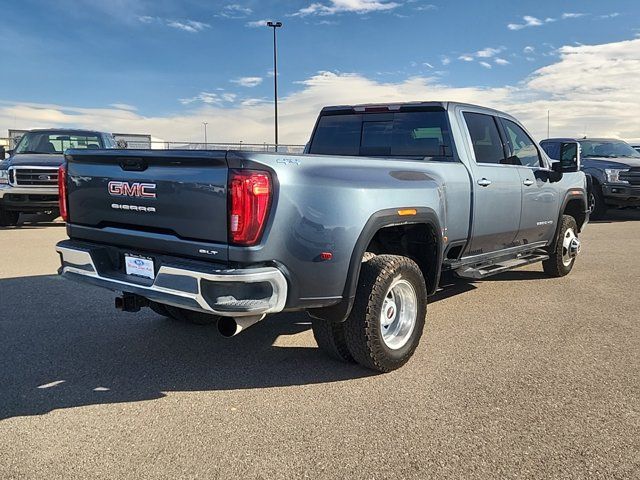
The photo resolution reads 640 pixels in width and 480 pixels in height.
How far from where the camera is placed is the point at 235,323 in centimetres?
330

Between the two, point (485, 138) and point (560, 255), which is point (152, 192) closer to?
point (485, 138)

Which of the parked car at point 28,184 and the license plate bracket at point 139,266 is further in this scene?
the parked car at point 28,184

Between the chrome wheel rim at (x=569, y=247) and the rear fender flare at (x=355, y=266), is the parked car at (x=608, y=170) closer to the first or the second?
the chrome wheel rim at (x=569, y=247)

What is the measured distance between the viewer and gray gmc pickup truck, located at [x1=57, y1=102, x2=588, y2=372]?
10.2 ft

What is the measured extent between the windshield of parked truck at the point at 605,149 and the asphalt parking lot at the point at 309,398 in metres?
9.50

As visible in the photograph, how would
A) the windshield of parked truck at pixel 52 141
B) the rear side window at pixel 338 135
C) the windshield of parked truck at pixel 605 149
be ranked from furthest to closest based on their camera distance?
the windshield of parked truck at pixel 605 149
the windshield of parked truck at pixel 52 141
the rear side window at pixel 338 135

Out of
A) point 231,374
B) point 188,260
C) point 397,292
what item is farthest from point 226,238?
point 397,292

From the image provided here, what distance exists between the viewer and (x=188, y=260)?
3295mm

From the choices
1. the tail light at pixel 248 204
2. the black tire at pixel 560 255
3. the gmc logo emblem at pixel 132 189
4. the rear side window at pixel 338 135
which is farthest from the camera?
A: the black tire at pixel 560 255

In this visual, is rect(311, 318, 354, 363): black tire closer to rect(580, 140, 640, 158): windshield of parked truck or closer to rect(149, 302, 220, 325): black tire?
rect(149, 302, 220, 325): black tire

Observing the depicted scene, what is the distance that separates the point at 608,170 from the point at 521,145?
8.21 m

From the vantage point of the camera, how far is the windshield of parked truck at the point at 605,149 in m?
14.0

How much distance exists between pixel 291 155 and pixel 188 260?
0.86 meters

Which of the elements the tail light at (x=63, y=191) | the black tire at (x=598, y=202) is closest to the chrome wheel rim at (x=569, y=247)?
the tail light at (x=63, y=191)
